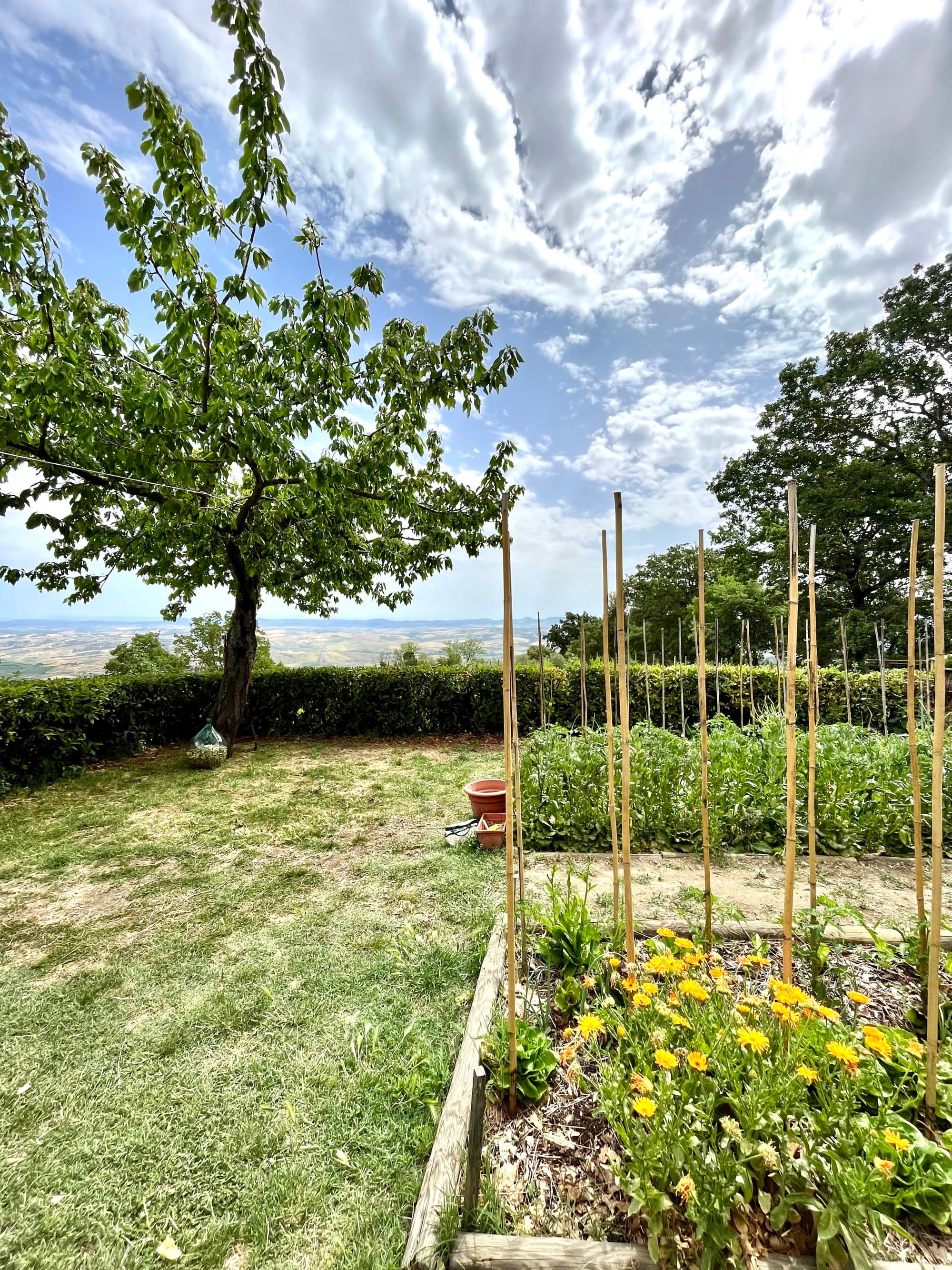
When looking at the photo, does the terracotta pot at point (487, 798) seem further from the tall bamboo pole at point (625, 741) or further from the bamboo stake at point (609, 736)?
the tall bamboo pole at point (625, 741)

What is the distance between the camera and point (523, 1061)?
1.52 metres

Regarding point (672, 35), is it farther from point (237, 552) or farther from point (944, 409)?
point (944, 409)

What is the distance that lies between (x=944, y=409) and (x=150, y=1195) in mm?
19173

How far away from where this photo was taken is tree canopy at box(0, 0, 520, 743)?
2.73m

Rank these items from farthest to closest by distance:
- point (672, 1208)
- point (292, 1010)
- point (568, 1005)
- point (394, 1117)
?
point (292, 1010) < point (568, 1005) < point (394, 1117) < point (672, 1208)

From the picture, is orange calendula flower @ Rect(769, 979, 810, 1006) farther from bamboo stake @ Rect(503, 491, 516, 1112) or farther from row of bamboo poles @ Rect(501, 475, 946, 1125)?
bamboo stake @ Rect(503, 491, 516, 1112)

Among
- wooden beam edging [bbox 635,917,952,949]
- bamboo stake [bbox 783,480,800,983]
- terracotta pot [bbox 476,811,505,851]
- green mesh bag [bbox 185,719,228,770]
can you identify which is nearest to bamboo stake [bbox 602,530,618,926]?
wooden beam edging [bbox 635,917,952,949]

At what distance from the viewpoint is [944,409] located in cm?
1256

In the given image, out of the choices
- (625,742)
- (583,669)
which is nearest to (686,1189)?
(625,742)

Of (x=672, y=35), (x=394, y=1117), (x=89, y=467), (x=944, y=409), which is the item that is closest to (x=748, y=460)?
(x=944, y=409)

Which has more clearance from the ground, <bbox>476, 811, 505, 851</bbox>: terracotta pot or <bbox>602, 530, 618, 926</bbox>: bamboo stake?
<bbox>602, 530, 618, 926</bbox>: bamboo stake

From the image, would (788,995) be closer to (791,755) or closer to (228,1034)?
(791,755)

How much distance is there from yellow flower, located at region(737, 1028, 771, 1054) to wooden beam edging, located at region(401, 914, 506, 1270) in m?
0.74

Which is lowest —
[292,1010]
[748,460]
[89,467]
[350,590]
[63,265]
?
[292,1010]
